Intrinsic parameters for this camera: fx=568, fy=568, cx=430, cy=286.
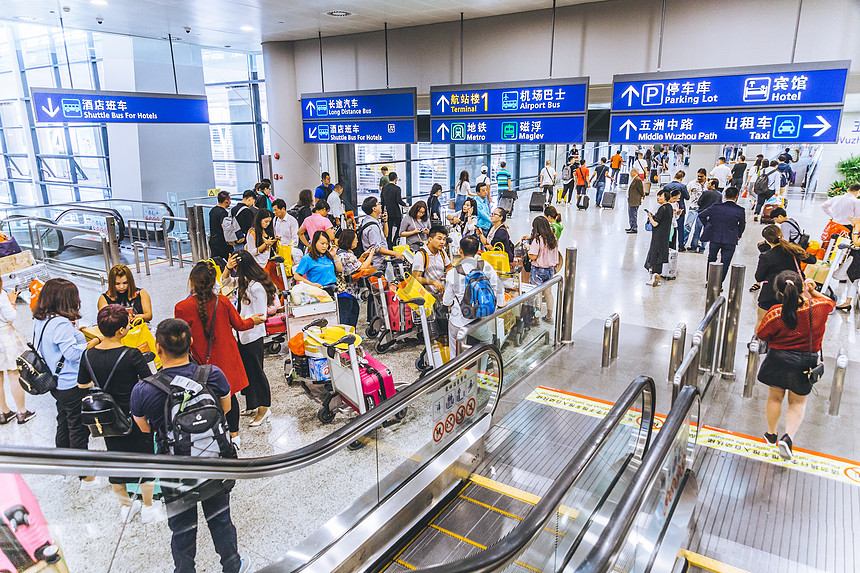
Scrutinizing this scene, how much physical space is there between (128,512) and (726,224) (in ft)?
29.5

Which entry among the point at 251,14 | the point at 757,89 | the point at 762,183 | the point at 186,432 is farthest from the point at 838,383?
the point at 762,183

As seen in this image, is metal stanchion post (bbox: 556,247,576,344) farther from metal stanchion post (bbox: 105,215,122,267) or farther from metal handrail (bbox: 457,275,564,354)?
metal stanchion post (bbox: 105,215,122,267)

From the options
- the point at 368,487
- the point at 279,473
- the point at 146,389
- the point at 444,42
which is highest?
the point at 444,42

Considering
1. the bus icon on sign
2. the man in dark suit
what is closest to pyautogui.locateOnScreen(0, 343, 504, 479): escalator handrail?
the man in dark suit

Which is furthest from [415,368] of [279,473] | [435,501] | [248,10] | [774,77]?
[248,10]

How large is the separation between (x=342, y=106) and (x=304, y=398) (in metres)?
5.84

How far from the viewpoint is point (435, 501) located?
4199 millimetres

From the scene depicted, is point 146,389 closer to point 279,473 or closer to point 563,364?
point 279,473

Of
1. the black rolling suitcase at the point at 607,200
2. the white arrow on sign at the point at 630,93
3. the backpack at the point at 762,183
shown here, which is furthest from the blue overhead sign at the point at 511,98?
the black rolling suitcase at the point at 607,200

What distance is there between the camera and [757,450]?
475cm

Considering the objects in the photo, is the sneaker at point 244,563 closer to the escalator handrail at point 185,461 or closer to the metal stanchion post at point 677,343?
the escalator handrail at point 185,461

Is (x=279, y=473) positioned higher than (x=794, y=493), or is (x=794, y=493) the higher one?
(x=279, y=473)

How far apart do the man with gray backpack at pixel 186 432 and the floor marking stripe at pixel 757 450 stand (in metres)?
2.72

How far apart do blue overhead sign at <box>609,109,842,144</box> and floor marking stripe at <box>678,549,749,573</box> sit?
487 cm
